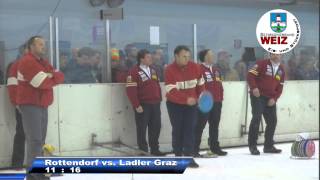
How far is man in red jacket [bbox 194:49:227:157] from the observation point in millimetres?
6106

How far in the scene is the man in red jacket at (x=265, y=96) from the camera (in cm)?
614

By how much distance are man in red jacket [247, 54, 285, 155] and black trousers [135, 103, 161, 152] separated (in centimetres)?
103

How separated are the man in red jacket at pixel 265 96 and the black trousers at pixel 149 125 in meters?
1.03

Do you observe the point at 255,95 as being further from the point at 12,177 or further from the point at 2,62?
the point at 12,177

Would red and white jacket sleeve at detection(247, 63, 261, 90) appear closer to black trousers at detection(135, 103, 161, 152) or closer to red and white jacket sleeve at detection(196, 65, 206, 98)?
red and white jacket sleeve at detection(196, 65, 206, 98)

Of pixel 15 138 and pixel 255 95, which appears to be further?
pixel 255 95

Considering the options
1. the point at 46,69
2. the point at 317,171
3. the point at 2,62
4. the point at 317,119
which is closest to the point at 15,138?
the point at 2,62

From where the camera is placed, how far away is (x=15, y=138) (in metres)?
5.78

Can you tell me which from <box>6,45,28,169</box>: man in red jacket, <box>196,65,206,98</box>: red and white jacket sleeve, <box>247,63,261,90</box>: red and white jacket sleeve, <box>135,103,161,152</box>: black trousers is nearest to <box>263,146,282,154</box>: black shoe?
<box>247,63,261,90</box>: red and white jacket sleeve

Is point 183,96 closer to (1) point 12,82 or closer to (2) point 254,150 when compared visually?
(2) point 254,150

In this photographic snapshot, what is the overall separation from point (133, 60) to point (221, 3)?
1.68 metres

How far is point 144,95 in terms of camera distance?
255 inches

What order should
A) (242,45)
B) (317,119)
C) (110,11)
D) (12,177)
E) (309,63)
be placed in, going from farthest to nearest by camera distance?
(317,119) → (309,63) → (110,11) → (242,45) → (12,177)

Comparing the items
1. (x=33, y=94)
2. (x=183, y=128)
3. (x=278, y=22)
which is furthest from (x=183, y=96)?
(x=278, y=22)
